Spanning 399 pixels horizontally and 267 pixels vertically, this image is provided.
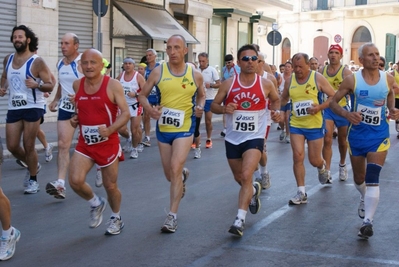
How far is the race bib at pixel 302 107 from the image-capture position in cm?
930

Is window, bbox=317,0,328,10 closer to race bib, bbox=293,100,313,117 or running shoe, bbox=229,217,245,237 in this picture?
race bib, bbox=293,100,313,117

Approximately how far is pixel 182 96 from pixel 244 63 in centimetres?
74

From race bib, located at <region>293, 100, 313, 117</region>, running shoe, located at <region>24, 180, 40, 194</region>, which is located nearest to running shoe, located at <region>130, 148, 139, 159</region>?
running shoe, located at <region>24, 180, 40, 194</region>

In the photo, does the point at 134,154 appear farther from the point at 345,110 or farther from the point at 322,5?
the point at 322,5

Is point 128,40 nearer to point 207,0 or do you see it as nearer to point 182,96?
point 207,0

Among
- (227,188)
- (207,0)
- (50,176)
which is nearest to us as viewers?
(227,188)

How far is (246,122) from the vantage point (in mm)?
7465

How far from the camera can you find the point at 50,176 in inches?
435

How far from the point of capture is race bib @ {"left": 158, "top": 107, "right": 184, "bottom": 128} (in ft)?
24.8

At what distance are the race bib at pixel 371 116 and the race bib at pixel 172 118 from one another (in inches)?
73.3

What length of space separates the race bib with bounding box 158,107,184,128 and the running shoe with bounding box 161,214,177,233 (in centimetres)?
98

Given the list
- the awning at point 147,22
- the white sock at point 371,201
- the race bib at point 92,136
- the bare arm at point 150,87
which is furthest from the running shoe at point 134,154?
the awning at point 147,22

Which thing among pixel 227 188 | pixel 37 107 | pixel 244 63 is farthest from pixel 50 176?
pixel 244 63

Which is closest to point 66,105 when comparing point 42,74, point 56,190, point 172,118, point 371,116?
point 42,74
